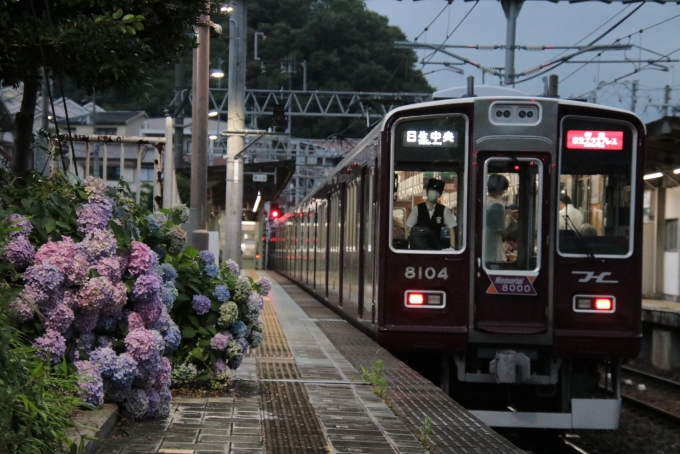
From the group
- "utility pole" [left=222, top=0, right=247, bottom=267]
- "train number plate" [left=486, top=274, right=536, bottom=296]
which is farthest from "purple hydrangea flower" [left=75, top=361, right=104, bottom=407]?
"utility pole" [left=222, top=0, right=247, bottom=267]

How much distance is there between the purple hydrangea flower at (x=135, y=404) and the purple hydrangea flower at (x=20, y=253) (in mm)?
944

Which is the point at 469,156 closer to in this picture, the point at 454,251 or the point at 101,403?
the point at 454,251

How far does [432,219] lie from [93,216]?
3.86m

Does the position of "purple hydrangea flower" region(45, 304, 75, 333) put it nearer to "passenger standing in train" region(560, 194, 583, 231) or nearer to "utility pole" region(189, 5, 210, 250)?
"passenger standing in train" region(560, 194, 583, 231)

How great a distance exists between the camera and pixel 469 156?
862 cm

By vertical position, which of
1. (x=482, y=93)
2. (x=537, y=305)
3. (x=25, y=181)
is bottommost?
(x=537, y=305)

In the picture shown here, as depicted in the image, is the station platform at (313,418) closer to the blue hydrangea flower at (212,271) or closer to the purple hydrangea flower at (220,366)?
the purple hydrangea flower at (220,366)

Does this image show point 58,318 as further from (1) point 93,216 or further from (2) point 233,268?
(2) point 233,268

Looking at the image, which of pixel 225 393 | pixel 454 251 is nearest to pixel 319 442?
pixel 225 393

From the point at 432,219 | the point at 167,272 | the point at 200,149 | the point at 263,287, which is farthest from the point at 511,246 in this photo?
the point at 200,149

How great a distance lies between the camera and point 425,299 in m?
8.63

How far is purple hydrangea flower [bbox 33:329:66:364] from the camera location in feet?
15.6

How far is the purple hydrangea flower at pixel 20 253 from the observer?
191 inches

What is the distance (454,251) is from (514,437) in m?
2.59
